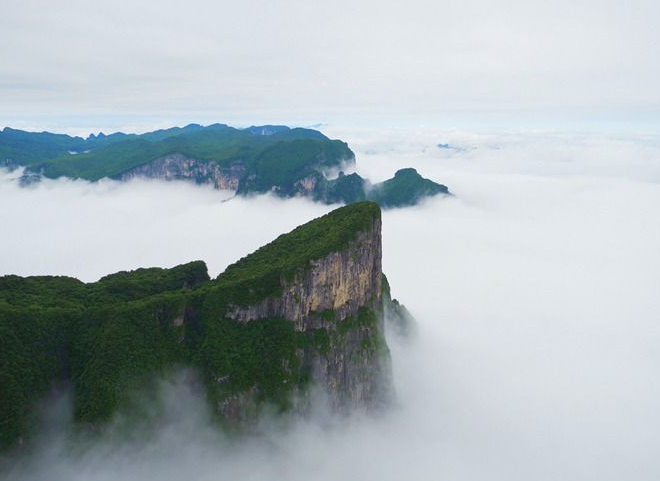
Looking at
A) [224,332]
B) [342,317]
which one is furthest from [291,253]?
[224,332]

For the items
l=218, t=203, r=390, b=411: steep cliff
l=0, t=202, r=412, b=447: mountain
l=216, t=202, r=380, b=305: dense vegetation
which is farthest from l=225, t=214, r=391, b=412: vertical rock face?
l=216, t=202, r=380, b=305: dense vegetation

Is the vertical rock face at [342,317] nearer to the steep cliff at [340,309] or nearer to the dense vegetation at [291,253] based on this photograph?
the steep cliff at [340,309]

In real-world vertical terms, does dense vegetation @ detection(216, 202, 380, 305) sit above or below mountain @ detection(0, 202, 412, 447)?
above

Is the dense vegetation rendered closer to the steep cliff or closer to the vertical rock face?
the steep cliff

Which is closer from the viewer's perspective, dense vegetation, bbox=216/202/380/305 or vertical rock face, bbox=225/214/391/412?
dense vegetation, bbox=216/202/380/305

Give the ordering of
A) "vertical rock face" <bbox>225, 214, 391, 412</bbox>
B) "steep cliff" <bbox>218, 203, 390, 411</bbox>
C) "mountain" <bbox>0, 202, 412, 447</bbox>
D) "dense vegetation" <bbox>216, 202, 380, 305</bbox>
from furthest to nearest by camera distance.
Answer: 1. "vertical rock face" <bbox>225, 214, 391, 412</bbox>
2. "steep cliff" <bbox>218, 203, 390, 411</bbox>
3. "dense vegetation" <bbox>216, 202, 380, 305</bbox>
4. "mountain" <bbox>0, 202, 412, 447</bbox>

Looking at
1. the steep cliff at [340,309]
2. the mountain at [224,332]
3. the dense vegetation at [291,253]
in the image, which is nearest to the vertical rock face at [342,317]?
the steep cliff at [340,309]

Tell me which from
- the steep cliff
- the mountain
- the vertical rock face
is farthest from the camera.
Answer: the vertical rock face
